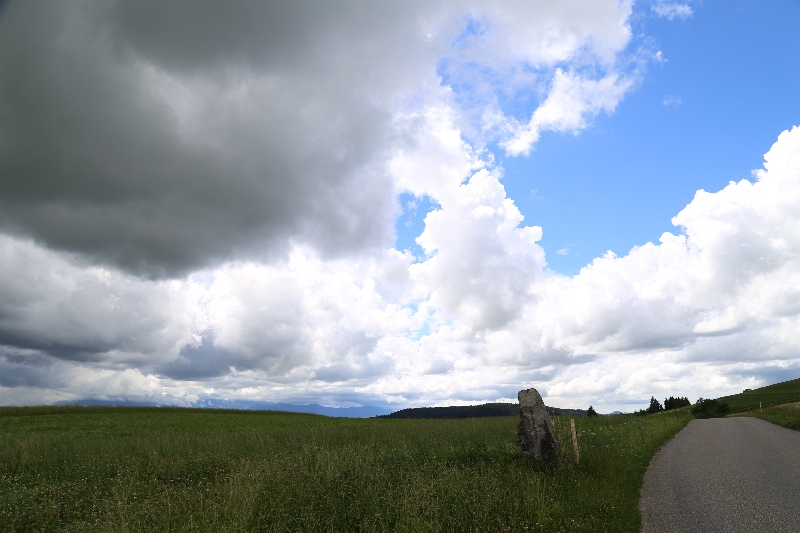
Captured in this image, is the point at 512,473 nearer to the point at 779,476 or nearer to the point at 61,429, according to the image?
the point at 779,476

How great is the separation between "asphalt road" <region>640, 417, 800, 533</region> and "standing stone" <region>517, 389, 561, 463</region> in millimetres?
2666

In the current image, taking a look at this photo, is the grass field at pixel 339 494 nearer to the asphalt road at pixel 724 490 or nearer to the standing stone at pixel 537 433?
the standing stone at pixel 537 433

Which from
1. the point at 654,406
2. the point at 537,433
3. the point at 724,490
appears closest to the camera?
the point at 724,490

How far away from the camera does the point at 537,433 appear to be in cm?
1360

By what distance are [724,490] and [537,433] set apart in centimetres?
502

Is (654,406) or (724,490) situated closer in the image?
(724,490)

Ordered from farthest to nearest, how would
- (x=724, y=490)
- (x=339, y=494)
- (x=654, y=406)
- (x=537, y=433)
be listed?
(x=654, y=406), (x=537, y=433), (x=724, y=490), (x=339, y=494)

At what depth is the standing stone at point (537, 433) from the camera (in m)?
13.4

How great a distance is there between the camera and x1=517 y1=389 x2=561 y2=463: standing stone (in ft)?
43.8

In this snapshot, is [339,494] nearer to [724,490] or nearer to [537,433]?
[537,433]

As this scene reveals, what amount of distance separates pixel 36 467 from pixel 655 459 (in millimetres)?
25751

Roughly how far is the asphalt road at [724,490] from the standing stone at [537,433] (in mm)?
2666

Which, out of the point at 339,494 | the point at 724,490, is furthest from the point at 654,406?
the point at 339,494

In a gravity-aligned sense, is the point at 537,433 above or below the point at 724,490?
above
